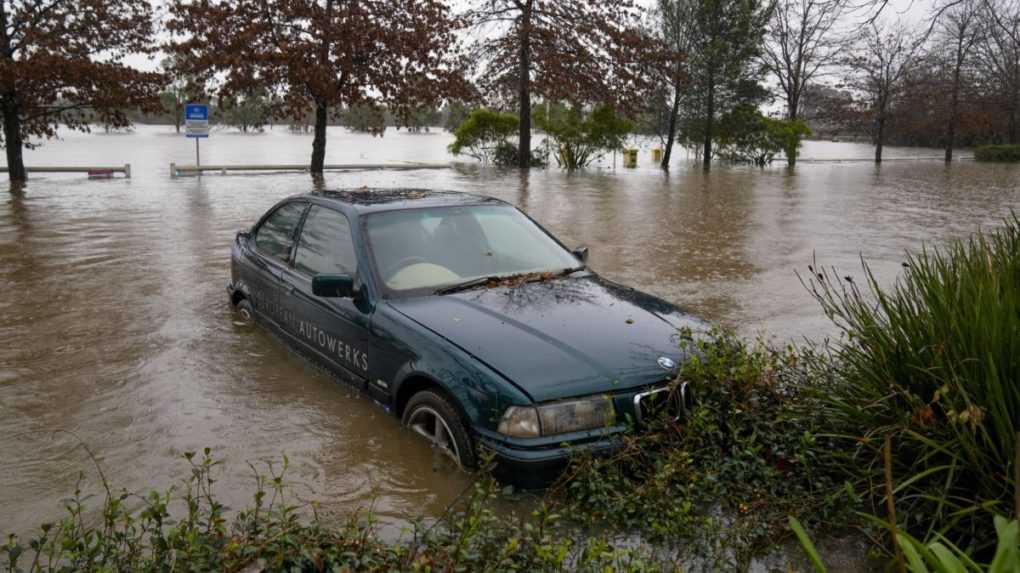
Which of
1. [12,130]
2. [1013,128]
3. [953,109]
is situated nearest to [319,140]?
[12,130]

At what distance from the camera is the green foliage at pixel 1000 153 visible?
4428 centimetres

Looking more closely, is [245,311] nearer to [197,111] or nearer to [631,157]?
[197,111]

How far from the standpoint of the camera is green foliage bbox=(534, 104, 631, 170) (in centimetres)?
3428

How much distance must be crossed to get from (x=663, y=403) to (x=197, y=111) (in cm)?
2556

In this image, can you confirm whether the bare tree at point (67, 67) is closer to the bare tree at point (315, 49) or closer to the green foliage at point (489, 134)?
the bare tree at point (315, 49)

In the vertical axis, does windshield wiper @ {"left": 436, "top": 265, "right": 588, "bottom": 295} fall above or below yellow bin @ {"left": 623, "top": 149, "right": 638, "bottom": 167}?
below

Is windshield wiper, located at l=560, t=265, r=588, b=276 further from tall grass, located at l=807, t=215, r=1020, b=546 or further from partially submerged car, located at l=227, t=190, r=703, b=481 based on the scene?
tall grass, located at l=807, t=215, r=1020, b=546

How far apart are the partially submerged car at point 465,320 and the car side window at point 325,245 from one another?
1cm

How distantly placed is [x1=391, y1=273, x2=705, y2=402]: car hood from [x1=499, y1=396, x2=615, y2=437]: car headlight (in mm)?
52

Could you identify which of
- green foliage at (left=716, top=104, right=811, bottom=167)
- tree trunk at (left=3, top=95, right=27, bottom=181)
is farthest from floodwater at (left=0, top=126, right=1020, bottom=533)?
green foliage at (left=716, top=104, right=811, bottom=167)

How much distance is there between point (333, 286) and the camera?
198 inches

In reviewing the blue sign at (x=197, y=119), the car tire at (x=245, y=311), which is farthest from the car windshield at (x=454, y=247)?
the blue sign at (x=197, y=119)

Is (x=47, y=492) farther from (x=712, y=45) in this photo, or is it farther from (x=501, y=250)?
(x=712, y=45)

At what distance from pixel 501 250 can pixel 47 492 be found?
118 inches
